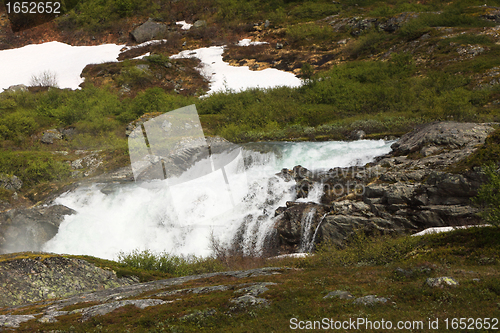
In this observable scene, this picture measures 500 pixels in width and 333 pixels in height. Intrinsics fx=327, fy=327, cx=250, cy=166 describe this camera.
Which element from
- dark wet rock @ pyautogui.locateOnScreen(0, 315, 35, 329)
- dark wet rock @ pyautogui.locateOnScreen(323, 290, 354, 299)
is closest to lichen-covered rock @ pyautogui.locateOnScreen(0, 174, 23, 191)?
dark wet rock @ pyautogui.locateOnScreen(0, 315, 35, 329)

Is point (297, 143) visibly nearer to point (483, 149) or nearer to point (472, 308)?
point (483, 149)

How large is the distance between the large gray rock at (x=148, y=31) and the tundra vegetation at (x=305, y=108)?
90.7 inches

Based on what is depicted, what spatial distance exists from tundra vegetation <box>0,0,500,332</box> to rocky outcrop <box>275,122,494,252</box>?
107 centimetres

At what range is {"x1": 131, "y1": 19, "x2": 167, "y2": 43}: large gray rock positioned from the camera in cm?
6525

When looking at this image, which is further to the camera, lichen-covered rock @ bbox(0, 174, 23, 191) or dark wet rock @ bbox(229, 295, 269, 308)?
lichen-covered rock @ bbox(0, 174, 23, 191)

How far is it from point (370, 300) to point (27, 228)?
66.0 feet

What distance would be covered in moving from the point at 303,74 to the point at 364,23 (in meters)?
17.0

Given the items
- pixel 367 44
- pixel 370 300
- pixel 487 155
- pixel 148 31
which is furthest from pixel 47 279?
pixel 148 31

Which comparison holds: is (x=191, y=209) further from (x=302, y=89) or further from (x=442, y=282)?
(x=302, y=89)

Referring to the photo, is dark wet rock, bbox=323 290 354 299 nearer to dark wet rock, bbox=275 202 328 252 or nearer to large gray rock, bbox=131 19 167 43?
dark wet rock, bbox=275 202 328 252

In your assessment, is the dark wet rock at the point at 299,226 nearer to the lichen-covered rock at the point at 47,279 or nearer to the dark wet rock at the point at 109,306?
the lichen-covered rock at the point at 47,279

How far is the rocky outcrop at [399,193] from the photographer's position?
47.6 ft

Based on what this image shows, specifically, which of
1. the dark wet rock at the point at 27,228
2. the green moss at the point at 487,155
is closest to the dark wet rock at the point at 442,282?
the green moss at the point at 487,155

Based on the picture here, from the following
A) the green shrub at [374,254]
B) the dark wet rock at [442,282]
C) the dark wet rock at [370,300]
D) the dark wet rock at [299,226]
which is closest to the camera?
the dark wet rock at [370,300]
